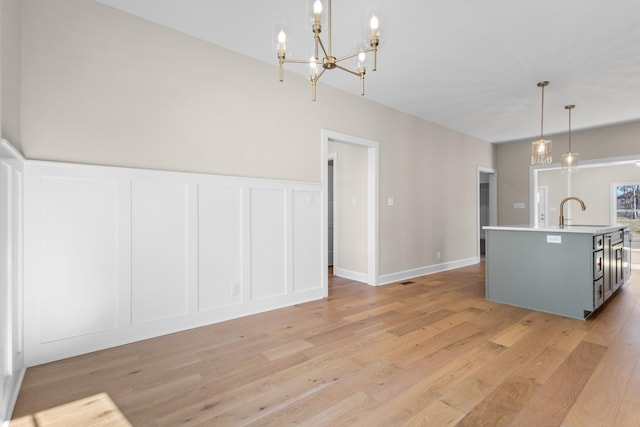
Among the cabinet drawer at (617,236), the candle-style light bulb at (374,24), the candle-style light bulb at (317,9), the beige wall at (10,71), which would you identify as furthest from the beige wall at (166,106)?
the cabinet drawer at (617,236)

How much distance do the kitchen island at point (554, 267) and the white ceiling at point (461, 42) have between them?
1.82 metres

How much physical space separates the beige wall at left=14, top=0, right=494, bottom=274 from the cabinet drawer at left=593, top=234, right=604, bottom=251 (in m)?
2.36

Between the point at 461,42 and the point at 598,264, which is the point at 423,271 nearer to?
the point at 598,264

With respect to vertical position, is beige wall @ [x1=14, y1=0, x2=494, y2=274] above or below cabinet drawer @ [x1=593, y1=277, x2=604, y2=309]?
above

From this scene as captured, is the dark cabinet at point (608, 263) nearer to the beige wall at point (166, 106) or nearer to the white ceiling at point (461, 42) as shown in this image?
the white ceiling at point (461, 42)

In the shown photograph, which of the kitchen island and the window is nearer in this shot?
the kitchen island

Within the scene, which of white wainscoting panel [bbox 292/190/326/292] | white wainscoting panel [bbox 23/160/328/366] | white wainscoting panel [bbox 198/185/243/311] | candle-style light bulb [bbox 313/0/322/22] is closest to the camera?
candle-style light bulb [bbox 313/0/322/22]

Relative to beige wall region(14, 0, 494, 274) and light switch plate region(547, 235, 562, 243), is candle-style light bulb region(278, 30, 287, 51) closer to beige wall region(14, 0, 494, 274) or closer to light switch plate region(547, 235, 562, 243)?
beige wall region(14, 0, 494, 274)

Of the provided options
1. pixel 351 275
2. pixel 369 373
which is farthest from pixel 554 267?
pixel 351 275

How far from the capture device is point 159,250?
107 inches

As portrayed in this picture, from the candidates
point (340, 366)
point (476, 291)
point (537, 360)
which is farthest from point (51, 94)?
point (476, 291)

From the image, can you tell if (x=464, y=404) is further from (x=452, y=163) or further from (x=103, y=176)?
(x=452, y=163)

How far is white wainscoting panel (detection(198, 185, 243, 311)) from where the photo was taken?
294cm

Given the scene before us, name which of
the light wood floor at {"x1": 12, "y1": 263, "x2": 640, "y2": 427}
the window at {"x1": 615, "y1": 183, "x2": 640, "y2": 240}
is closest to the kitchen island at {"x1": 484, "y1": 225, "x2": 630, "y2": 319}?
the light wood floor at {"x1": 12, "y1": 263, "x2": 640, "y2": 427}
